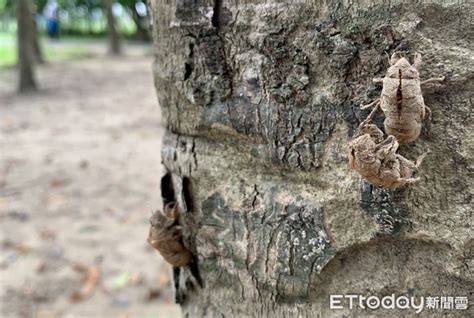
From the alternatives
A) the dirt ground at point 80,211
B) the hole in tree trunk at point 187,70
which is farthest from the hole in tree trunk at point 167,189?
the dirt ground at point 80,211

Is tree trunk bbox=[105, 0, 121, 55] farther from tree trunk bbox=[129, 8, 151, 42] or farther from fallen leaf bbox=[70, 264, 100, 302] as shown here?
fallen leaf bbox=[70, 264, 100, 302]

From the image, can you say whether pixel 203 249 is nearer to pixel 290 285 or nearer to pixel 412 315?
pixel 290 285

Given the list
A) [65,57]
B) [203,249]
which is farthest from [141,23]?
[203,249]

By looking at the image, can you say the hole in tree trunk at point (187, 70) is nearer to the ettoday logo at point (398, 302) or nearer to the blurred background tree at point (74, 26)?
the ettoday logo at point (398, 302)

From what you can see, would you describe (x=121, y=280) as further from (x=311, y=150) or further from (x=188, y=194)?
(x=311, y=150)

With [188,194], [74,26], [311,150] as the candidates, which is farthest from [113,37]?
[311,150]

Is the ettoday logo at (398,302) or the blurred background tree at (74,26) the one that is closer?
the ettoday logo at (398,302)

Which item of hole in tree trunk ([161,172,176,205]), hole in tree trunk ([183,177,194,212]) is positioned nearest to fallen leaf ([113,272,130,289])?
hole in tree trunk ([161,172,176,205])
